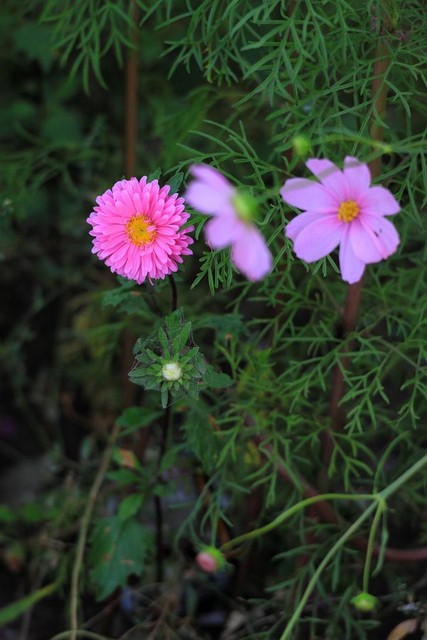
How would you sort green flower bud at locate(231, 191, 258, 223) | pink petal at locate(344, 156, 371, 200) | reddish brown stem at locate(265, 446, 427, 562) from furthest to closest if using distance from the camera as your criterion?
reddish brown stem at locate(265, 446, 427, 562)
pink petal at locate(344, 156, 371, 200)
green flower bud at locate(231, 191, 258, 223)

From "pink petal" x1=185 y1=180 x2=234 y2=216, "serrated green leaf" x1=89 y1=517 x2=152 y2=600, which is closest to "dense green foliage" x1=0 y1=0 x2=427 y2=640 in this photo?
"serrated green leaf" x1=89 y1=517 x2=152 y2=600

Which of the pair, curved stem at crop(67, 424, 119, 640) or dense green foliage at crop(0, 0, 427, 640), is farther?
curved stem at crop(67, 424, 119, 640)

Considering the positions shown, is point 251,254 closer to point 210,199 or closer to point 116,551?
point 210,199

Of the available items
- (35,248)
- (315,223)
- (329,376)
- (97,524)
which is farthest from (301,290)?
(35,248)

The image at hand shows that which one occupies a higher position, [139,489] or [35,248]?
[35,248]

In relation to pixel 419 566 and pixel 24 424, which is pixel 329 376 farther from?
pixel 24 424

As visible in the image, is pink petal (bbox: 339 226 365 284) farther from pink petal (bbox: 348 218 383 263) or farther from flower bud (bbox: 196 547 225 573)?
flower bud (bbox: 196 547 225 573)

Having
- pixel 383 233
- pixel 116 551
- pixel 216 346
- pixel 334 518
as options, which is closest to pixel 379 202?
pixel 383 233
